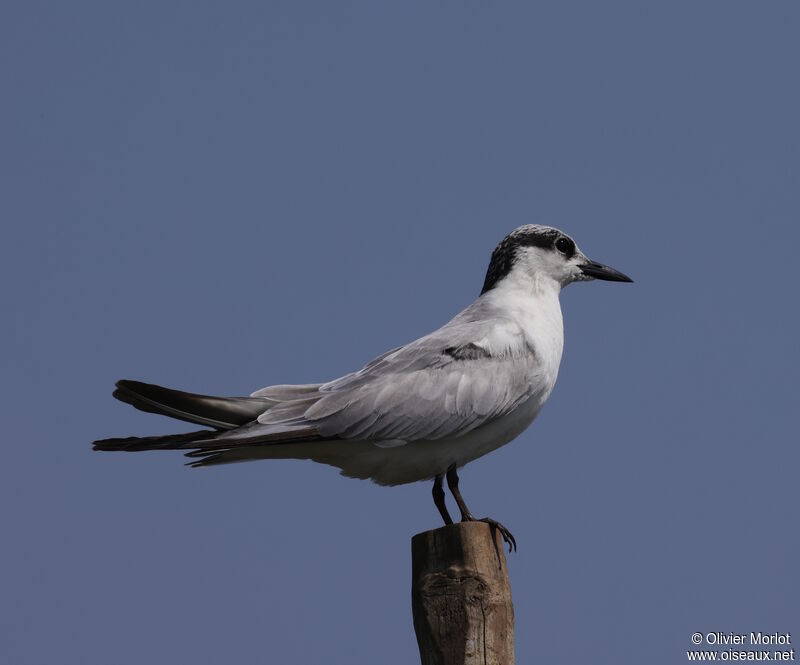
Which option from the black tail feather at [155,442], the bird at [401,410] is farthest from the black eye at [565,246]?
the black tail feather at [155,442]

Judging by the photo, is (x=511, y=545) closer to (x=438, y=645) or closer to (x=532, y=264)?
(x=438, y=645)

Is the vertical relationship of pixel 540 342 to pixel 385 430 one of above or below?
above

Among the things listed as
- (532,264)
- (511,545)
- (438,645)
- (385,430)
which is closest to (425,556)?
(438,645)

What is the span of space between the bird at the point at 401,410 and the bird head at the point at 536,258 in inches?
26.7

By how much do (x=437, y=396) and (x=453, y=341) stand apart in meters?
0.48

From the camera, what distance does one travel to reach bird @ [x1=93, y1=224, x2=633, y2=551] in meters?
6.51

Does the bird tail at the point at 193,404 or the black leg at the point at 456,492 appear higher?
the bird tail at the point at 193,404

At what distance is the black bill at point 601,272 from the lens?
862cm

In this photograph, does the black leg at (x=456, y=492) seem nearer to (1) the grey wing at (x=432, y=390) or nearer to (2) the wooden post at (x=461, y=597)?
(1) the grey wing at (x=432, y=390)

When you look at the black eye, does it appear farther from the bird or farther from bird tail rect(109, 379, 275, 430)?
bird tail rect(109, 379, 275, 430)

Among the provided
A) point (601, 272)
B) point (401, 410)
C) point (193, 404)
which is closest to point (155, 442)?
point (193, 404)

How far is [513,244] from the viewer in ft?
27.3

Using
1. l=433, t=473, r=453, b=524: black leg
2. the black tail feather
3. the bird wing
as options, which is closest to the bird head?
the bird wing

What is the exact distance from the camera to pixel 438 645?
529cm
